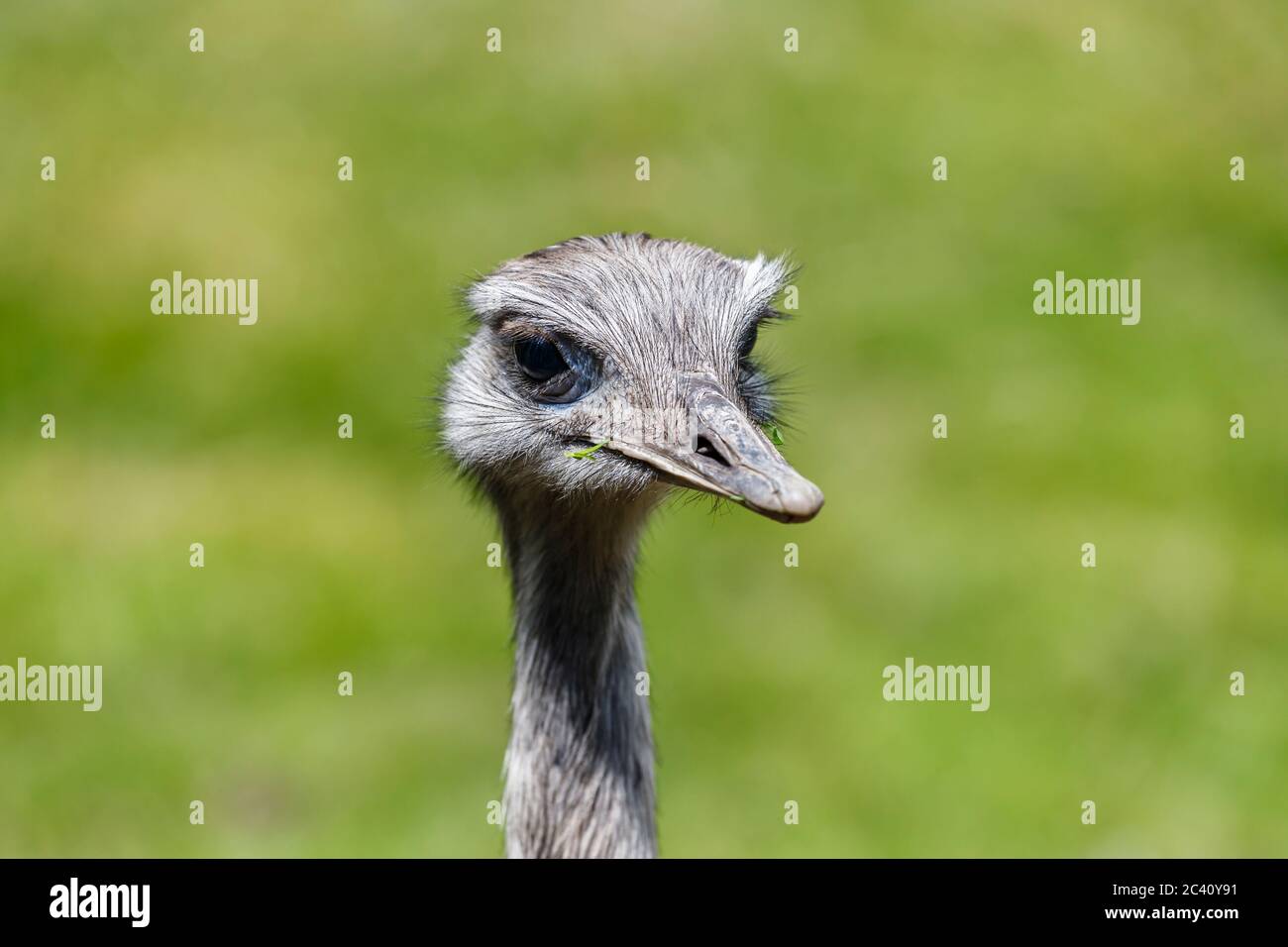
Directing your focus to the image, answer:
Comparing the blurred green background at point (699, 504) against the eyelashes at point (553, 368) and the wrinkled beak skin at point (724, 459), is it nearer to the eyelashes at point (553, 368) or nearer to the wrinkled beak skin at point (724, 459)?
the eyelashes at point (553, 368)

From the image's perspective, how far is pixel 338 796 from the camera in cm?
618

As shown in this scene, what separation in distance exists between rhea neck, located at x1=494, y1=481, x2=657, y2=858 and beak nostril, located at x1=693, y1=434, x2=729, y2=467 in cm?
34

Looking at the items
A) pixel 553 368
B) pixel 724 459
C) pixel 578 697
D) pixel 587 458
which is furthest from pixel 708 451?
pixel 578 697

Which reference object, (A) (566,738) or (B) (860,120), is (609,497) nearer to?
(A) (566,738)

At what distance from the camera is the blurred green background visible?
248 inches

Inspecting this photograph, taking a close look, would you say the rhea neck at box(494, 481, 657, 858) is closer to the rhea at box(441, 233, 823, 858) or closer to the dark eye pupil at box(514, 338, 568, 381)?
the rhea at box(441, 233, 823, 858)

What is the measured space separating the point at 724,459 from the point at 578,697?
0.64 meters

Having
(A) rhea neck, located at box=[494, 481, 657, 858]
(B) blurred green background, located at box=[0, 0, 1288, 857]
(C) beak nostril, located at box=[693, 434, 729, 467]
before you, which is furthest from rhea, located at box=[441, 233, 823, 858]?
(B) blurred green background, located at box=[0, 0, 1288, 857]

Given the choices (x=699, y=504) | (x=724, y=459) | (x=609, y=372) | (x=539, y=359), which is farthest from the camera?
(x=699, y=504)

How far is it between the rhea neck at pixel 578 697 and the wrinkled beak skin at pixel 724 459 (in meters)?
0.25

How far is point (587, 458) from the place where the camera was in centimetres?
298

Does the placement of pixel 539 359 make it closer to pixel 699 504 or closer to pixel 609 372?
pixel 609 372

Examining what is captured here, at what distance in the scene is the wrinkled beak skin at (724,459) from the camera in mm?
2518

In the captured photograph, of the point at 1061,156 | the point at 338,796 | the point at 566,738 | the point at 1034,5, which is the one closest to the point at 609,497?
the point at 566,738
